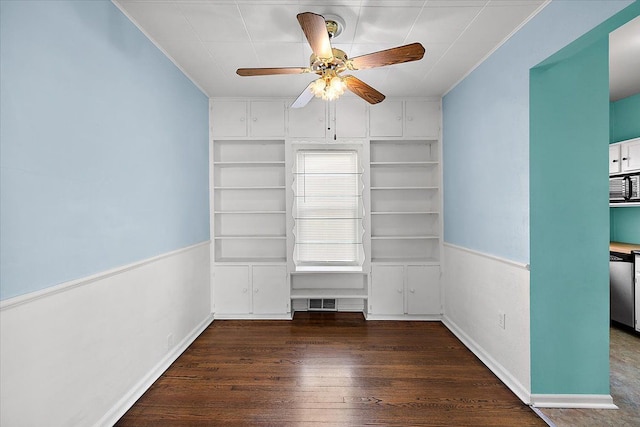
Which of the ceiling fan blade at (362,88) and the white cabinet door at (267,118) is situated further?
the white cabinet door at (267,118)

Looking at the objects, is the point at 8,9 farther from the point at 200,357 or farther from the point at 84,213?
the point at 200,357

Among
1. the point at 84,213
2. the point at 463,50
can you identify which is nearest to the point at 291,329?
the point at 84,213

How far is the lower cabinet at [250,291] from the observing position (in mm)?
3916

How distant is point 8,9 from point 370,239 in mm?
3472

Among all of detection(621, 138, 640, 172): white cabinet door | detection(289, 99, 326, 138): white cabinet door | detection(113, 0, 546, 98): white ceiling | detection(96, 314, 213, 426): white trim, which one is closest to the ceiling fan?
detection(113, 0, 546, 98): white ceiling

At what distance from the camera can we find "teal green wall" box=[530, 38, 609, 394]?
2.23 meters

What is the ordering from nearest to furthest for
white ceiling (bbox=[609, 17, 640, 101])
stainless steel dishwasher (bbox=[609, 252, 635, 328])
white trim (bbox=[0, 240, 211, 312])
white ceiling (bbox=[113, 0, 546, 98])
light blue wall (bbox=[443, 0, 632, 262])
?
white trim (bbox=[0, 240, 211, 312]) < light blue wall (bbox=[443, 0, 632, 262]) < white ceiling (bbox=[113, 0, 546, 98]) < white ceiling (bbox=[609, 17, 640, 101]) < stainless steel dishwasher (bbox=[609, 252, 635, 328])

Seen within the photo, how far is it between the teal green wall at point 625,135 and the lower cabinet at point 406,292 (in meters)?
2.42

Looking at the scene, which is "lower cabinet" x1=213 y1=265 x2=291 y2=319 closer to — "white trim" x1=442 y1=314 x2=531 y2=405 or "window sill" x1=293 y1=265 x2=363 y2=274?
"window sill" x1=293 y1=265 x2=363 y2=274

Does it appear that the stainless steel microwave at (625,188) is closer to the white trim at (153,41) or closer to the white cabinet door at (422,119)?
the white cabinet door at (422,119)

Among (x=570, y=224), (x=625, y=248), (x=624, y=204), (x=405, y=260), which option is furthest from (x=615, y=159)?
(x=405, y=260)

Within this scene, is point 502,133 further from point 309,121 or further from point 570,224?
point 309,121

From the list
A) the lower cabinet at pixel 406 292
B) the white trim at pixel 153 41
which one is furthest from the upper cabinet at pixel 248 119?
the lower cabinet at pixel 406 292

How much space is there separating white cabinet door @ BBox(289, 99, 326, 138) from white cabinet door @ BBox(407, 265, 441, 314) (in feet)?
6.73
